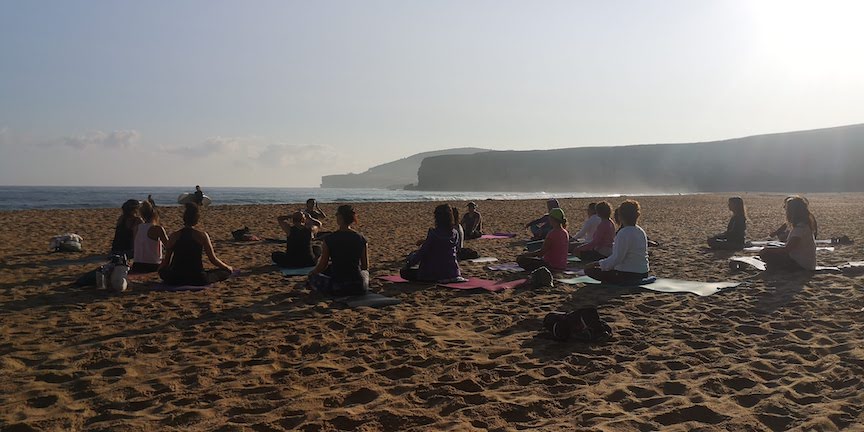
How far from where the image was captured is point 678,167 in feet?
317

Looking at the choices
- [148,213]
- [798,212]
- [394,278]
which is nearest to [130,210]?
[148,213]

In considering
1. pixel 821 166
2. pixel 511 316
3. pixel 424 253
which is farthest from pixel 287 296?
pixel 821 166

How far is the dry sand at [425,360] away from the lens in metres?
3.34

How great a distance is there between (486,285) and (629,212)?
211 centimetres

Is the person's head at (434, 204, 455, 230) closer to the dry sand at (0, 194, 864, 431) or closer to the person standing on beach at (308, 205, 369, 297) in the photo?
the dry sand at (0, 194, 864, 431)

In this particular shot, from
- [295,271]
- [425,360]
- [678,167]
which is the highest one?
[678,167]

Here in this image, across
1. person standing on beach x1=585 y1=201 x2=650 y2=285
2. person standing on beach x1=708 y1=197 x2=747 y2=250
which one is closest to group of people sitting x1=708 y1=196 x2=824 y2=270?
person standing on beach x1=585 y1=201 x2=650 y2=285

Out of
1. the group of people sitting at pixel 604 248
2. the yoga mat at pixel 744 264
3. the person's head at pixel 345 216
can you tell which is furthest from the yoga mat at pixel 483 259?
the person's head at pixel 345 216

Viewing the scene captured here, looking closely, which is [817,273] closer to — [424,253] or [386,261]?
[424,253]

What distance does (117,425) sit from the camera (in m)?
3.17

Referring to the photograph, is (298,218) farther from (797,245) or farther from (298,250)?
(797,245)

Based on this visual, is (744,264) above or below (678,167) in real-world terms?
below

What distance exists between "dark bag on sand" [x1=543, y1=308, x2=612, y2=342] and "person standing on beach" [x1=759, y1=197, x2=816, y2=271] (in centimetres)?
476

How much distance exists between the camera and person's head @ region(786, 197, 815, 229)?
781 cm
